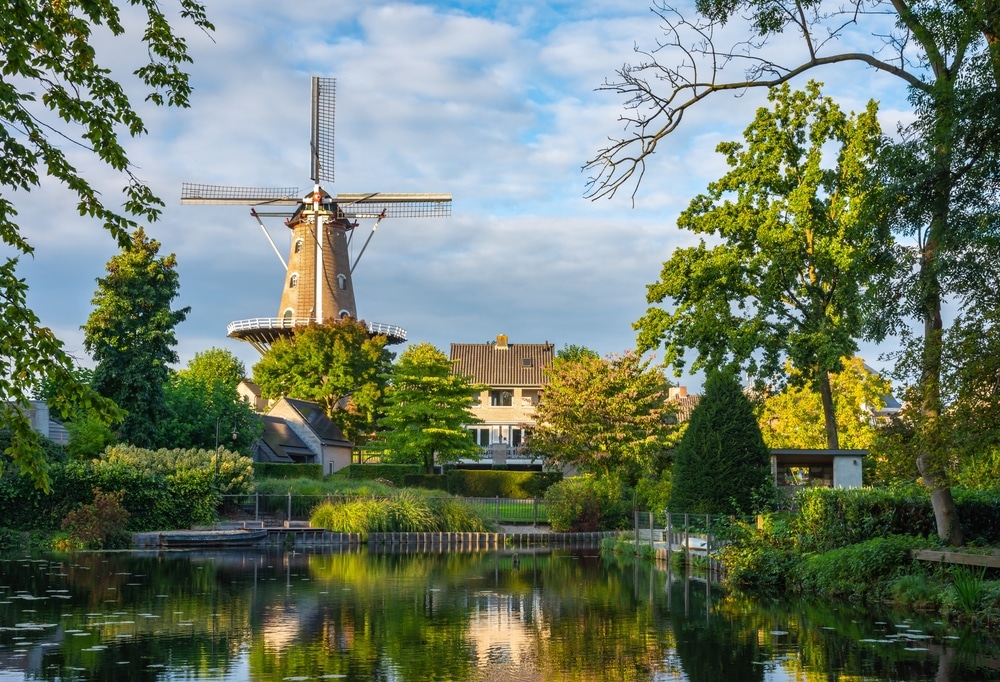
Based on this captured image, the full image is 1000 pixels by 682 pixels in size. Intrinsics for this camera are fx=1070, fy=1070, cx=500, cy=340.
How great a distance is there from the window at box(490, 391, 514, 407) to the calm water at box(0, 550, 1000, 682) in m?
56.0

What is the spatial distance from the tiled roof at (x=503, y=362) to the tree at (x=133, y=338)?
34809 mm

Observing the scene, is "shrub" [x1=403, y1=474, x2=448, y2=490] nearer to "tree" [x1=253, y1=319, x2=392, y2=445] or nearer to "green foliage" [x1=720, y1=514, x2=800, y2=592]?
"tree" [x1=253, y1=319, x2=392, y2=445]

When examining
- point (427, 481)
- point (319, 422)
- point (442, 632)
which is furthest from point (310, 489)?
point (442, 632)

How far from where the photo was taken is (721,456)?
28875 millimetres

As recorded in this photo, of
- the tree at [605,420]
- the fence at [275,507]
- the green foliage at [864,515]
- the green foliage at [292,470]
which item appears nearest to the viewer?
the green foliage at [864,515]

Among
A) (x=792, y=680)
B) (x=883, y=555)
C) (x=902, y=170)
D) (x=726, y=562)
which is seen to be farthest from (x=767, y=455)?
(x=792, y=680)

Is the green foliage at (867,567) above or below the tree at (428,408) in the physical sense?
below

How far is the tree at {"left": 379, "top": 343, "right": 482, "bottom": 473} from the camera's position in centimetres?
5478

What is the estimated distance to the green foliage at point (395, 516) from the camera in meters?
38.2

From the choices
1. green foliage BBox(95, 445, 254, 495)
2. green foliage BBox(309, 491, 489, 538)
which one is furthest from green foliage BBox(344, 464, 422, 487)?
green foliage BBox(309, 491, 489, 538)

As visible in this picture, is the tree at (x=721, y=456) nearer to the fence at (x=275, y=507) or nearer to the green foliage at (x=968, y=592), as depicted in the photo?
the green foliage at (x=968, y=592)

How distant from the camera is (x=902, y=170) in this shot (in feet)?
51.8

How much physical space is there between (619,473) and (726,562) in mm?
24923

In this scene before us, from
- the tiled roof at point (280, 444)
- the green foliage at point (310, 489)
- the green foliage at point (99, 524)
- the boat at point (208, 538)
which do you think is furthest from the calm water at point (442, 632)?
the tiled roof at point (280, 444)
